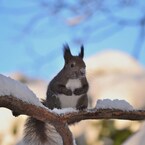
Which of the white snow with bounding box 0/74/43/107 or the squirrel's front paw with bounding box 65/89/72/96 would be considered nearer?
the white snow with bounding box 0/74/43/107

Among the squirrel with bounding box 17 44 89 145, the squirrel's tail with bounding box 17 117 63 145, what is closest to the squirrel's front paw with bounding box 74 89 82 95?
the squirrel with bounding box 17 44 89 145

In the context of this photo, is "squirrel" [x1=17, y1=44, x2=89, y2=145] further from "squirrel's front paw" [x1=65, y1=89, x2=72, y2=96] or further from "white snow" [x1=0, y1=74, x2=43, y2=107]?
"white snow" [x1=0, y1=74, x2=43, y2=107]

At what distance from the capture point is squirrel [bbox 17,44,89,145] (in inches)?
44.2

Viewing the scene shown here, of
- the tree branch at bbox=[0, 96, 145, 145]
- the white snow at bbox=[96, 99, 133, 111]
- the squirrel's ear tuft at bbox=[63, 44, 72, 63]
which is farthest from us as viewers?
the squirrel's ear tuft at bbox=[63, 44, 72, 63]

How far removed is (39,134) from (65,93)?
0.40ft

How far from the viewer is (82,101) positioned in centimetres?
111

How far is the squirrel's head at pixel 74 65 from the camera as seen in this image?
A: 1.13 meters

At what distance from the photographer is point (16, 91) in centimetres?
94

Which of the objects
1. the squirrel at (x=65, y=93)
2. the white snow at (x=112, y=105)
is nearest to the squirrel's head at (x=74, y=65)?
the squirrel at (x=65, y=93)

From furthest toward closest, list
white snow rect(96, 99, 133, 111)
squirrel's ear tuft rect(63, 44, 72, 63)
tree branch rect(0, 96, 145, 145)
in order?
1. squirrel's ear tuft rect(63, 44, 72, 63)
2. white snow rect(96, 99, 133, 111)
3. tree branch rect(0, 96, 145, 145)

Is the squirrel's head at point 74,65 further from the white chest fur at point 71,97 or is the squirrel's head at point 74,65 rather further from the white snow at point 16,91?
the white snow at point 16,91

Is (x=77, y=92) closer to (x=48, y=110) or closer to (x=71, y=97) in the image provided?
(x=71, y=97)

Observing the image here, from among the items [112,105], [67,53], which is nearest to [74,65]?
[67,53]

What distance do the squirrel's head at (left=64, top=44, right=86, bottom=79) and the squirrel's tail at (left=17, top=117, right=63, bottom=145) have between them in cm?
15
